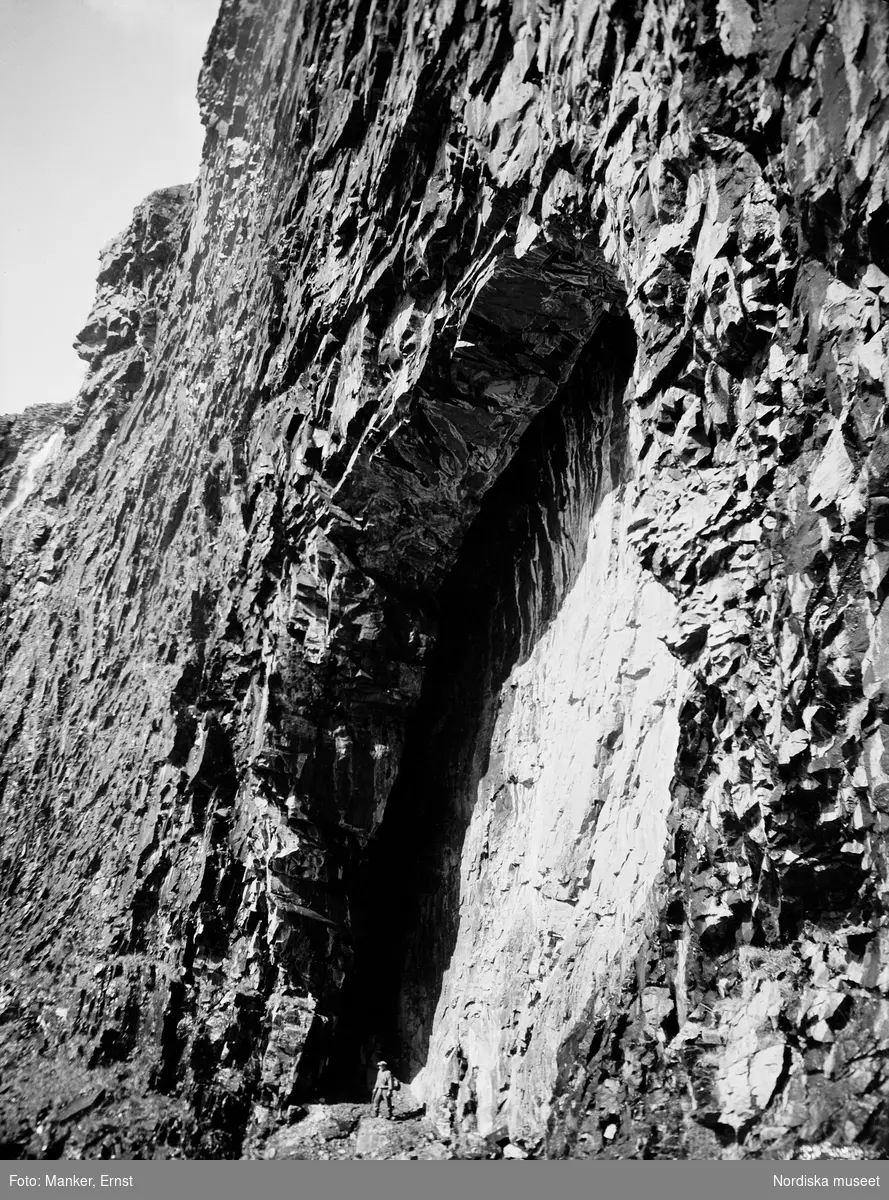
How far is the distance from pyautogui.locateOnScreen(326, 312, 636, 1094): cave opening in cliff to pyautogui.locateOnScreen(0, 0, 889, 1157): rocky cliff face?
0.06 metres

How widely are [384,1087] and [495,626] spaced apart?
585 centimetres

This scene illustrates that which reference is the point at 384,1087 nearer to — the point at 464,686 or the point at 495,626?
the point at 464,686

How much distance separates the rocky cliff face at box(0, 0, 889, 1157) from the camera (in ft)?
16.9

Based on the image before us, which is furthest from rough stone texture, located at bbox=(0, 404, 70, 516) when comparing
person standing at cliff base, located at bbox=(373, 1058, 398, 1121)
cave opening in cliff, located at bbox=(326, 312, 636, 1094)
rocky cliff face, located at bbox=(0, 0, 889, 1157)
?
person standing at cliff base, located at bbox=(373, 1058, 398, 1121)

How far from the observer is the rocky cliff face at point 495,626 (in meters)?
5.14

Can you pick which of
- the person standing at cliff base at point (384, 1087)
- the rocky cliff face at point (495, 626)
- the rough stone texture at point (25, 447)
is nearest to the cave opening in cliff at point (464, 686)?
the rocky cliff face at point (495, 626)

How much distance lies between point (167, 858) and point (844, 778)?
31.1ft

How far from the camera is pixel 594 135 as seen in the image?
6895 mm

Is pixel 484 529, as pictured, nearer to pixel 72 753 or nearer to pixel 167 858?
pixel 167 858

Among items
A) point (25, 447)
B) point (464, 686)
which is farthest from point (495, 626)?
point (25, 447)

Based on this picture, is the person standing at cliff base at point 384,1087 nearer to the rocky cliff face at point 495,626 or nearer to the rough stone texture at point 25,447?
the rocky cliff face at point 495,626

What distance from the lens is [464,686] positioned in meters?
11.5

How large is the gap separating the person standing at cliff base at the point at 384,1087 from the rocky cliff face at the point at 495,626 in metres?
0.44

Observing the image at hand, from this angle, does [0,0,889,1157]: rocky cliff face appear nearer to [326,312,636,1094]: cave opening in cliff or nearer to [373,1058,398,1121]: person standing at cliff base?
[326,312,636,1094]: cave opening in cliff
